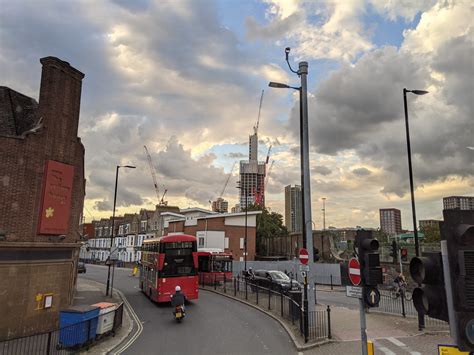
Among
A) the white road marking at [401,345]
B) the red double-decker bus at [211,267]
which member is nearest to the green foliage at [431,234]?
the red double-decker bus at [211,267]

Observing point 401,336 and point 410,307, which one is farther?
point 410,307

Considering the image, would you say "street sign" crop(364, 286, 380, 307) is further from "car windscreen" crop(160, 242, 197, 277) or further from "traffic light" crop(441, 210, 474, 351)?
"car windscreen" crop(160, 242, 197, 277)

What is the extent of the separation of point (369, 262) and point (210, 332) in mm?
10422

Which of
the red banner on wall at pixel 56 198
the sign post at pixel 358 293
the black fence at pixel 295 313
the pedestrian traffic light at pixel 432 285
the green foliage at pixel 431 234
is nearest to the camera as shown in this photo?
the pedestrian traffic light at pixel 432 285

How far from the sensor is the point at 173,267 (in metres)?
23.1

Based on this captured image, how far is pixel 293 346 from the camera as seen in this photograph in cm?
1352

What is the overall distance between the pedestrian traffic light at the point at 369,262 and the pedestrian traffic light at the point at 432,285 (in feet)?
10.8

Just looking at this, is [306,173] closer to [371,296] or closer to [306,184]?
[306,184]

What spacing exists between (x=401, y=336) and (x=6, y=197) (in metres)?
15.9

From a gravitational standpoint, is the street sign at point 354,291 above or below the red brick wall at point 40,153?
below

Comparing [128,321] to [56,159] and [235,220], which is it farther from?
[235,220]

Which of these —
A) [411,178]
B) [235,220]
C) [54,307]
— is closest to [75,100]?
[54,307]

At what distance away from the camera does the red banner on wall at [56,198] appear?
1634cm

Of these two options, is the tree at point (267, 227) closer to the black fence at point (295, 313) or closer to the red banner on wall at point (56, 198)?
the black fence at point (295, 313)
